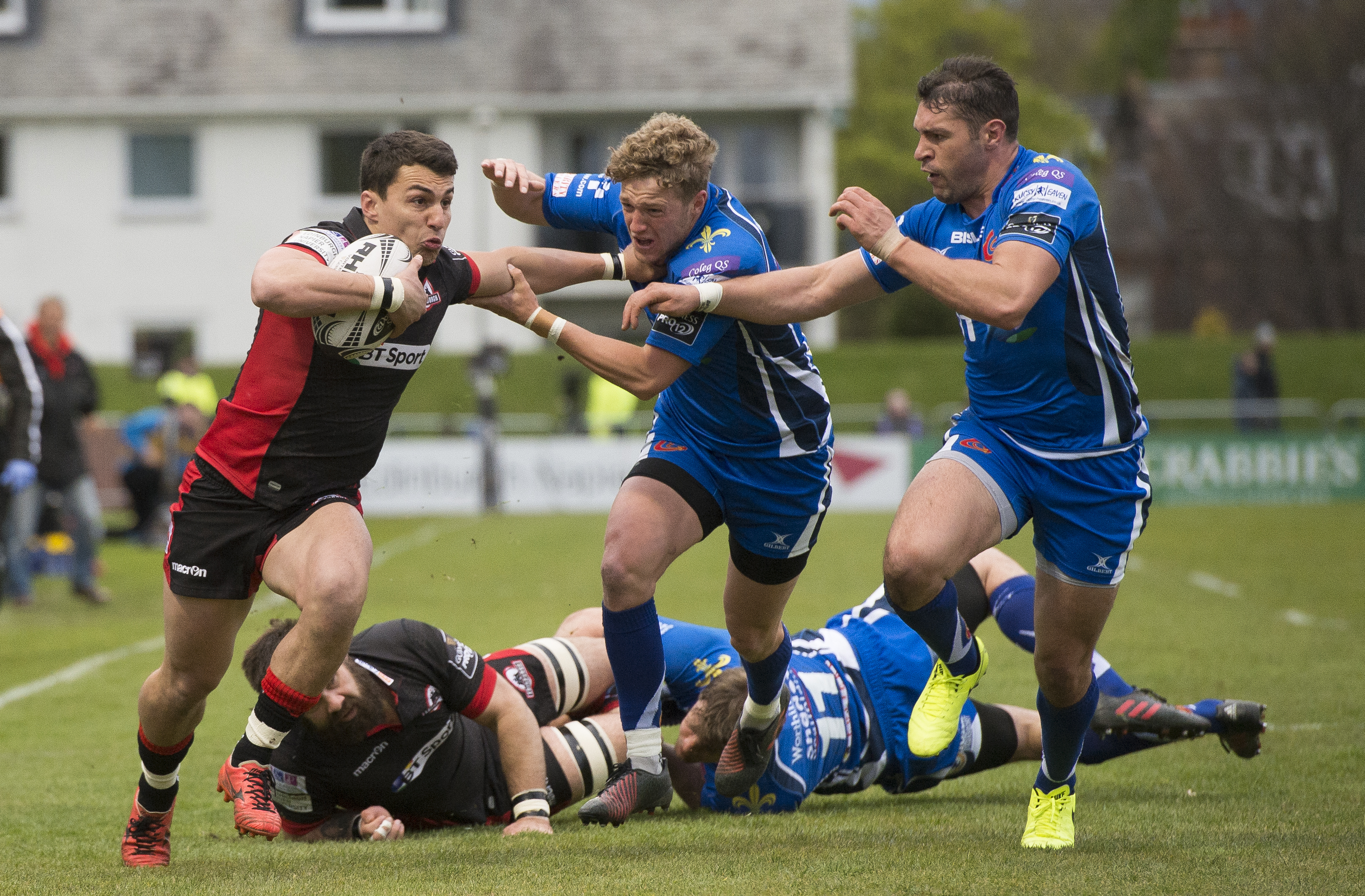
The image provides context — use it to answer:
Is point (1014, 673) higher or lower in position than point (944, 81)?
lower

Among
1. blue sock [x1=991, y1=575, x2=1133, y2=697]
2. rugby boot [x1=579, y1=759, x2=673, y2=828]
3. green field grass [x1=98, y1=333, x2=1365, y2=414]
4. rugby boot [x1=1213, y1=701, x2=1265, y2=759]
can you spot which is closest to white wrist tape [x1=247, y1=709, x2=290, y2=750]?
rugby boot [x1=579, y1=759, x2=673, y2=828]

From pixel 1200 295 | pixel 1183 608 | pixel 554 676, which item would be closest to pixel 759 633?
pixel 554 676

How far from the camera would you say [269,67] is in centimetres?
2948

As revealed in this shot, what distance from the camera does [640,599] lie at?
4945 mm

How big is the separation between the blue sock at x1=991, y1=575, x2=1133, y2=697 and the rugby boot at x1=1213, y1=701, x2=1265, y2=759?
388 mm

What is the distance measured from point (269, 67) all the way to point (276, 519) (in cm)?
2707

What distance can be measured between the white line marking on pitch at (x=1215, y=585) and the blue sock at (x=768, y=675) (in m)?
7.37

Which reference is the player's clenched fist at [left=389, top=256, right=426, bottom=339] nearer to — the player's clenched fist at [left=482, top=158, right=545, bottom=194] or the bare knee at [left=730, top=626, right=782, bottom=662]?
the player's clenched fist at [left=482, top=158, right=545, bottom=194]

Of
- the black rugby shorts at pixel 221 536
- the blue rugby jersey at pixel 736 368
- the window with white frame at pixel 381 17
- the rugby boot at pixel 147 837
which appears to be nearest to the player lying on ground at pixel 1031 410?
the blue rugby jersey at pixel 736 368

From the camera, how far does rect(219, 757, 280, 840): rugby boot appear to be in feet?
14.4

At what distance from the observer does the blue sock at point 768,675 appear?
5086 mm

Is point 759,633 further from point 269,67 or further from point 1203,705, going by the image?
point 269,67

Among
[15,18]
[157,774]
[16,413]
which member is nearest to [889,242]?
[157,774]

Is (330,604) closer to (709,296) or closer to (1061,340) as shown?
(709,296)
